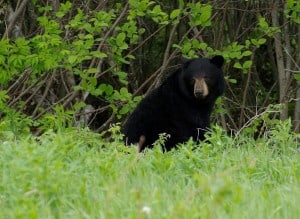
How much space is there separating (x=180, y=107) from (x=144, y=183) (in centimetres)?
458

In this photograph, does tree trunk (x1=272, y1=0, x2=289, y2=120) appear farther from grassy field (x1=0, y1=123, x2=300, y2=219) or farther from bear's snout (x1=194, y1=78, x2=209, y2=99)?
grassy field (x1=0, y1=123, x2=300, y2=219)

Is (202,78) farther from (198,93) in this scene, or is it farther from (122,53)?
(122,53)

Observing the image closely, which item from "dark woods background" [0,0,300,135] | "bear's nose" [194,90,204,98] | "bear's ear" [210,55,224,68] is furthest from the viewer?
"dark woods background" [0,0,300,135]

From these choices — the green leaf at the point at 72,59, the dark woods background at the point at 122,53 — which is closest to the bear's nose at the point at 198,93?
the dark woods background at the point at 122,53

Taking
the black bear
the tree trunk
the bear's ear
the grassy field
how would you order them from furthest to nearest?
the tree trunk → the bear's ear → the black bear → the grassy field

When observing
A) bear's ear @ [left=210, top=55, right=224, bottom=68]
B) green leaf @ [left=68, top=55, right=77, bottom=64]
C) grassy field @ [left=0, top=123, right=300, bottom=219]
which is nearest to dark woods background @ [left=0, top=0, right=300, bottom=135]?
green leaf @ [left=68, top=55, right=77, bottom=64]

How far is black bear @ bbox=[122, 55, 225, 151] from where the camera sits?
9219 millimetres

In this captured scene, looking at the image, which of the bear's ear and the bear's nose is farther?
the bear's ear

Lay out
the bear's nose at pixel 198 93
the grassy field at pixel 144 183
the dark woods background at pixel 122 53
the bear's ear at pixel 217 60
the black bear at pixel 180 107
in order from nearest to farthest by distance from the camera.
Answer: the grassy field at pixel 144 183, the black bear at pixel 180 107, the bear's nose at pixel 198 93, the bear's ear at pixel 217 60, the dark woods background at pixel 122 53

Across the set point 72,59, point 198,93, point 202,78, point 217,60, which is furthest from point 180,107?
point 72,59

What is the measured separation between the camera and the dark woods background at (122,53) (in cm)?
1007

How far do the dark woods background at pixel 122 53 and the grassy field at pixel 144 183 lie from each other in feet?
11.6

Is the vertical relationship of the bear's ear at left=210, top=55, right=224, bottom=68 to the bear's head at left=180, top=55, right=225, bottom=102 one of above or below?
above

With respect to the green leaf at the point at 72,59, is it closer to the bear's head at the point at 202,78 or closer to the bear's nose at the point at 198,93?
→ the bear's head at the point at 202,78
